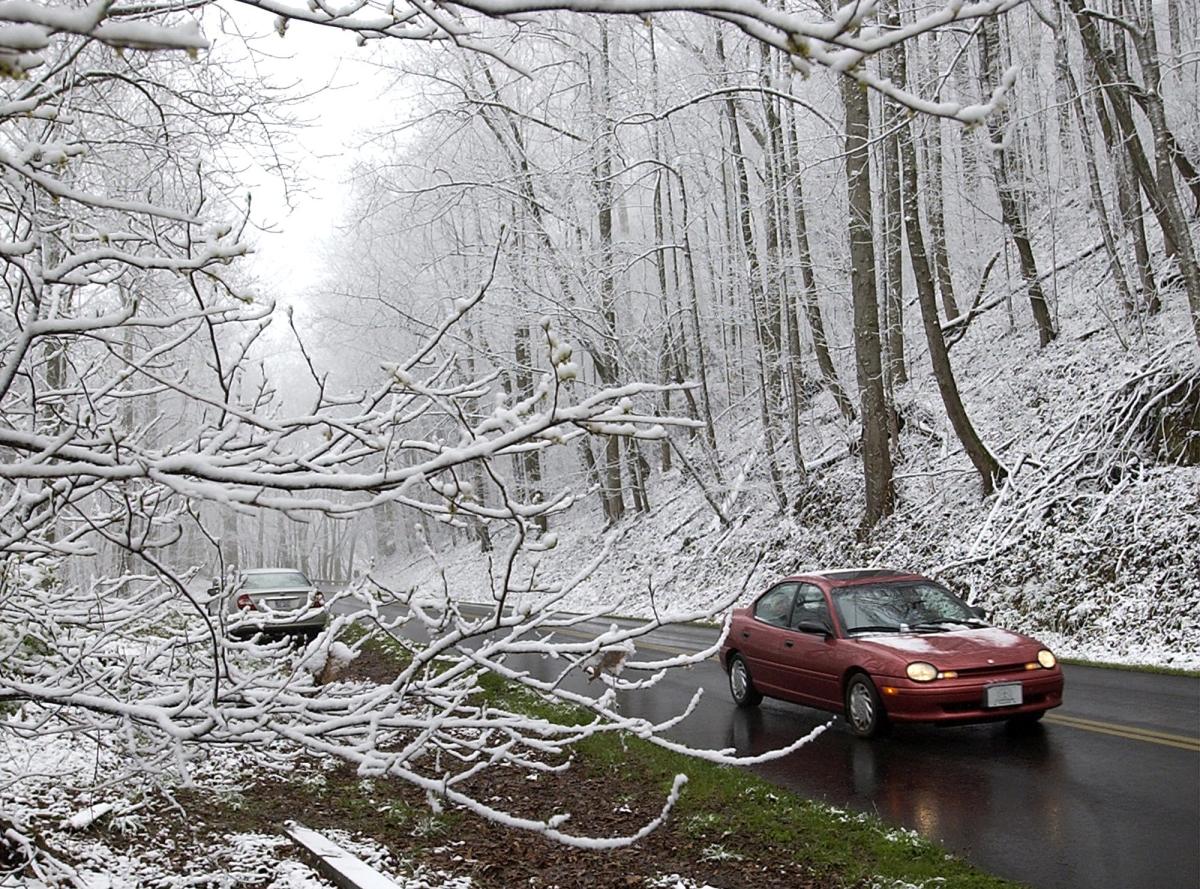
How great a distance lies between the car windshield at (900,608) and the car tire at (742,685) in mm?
1763

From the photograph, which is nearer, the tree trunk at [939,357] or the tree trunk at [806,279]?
the tree trunk at [939,357]

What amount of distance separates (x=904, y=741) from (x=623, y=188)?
17.9 m

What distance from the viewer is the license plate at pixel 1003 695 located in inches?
373

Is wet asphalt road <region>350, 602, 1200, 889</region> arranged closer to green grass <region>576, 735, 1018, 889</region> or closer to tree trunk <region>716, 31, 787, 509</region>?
green grass <region>576, 735, 1018, 889</region>

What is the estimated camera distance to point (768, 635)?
11836mm

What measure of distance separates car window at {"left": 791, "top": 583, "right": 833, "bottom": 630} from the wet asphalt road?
1.09m

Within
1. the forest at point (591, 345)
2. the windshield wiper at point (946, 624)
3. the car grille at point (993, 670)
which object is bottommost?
the car grille at point (993, 670)

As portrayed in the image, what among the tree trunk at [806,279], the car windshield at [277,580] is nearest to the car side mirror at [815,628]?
the car windshield at [277,580]

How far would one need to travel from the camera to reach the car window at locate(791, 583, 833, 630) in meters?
11.1

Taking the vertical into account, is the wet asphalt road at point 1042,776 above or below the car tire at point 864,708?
below

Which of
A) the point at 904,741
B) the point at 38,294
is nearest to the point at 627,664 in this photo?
the point at 38,294

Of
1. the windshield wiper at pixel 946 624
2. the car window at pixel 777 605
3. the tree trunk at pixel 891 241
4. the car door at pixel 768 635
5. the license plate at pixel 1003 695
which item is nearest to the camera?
the license plate at pixel 1003 695

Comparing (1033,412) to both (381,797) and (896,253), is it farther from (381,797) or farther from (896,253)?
(381,797)

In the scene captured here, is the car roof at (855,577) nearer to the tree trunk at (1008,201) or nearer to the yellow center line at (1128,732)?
the yellow center line at (1128,732)
